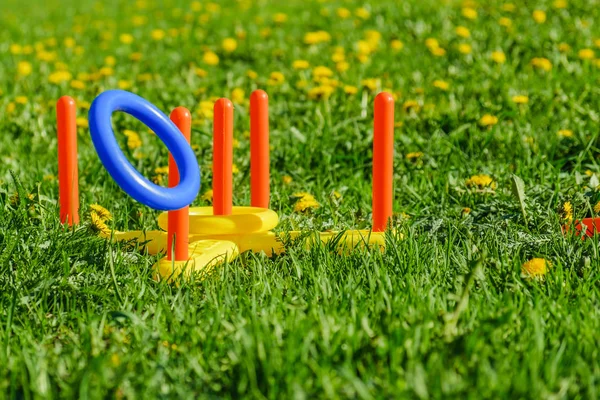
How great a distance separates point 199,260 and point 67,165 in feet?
2.28

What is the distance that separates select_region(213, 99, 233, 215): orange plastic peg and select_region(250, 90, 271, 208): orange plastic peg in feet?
0.42

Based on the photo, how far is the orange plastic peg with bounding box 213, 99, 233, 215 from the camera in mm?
3029

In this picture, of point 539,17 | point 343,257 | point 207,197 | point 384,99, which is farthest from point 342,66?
point 343,257

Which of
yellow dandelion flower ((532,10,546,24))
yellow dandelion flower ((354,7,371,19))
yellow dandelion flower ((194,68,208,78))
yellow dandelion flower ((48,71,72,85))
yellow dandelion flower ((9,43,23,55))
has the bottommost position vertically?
yellow dandelion flower ((48,71,72,85))

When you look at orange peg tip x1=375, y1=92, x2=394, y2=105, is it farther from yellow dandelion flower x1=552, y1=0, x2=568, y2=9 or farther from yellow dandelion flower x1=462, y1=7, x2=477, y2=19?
yellow dandelion flower x1=552, y1=0, x2=568, y2=9

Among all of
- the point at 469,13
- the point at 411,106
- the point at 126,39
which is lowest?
the point at 411,106

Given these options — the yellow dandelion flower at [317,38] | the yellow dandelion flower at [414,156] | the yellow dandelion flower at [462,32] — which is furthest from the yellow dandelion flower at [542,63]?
the yellow dandelion flower at [414,156]

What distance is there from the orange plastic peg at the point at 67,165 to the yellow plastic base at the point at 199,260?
455mm

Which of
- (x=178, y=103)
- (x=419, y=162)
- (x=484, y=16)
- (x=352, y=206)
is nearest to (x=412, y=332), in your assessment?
(x=352, y=206)

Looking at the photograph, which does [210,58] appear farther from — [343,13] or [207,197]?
[207,197]

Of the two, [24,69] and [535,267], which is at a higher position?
[24,69]

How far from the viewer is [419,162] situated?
150 inches

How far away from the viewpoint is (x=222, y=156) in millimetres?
3055

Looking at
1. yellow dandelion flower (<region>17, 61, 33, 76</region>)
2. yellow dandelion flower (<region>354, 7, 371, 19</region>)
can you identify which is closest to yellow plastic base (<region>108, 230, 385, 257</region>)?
yellow dandelion flower (<region>17, 61, 33, 76</region>)
